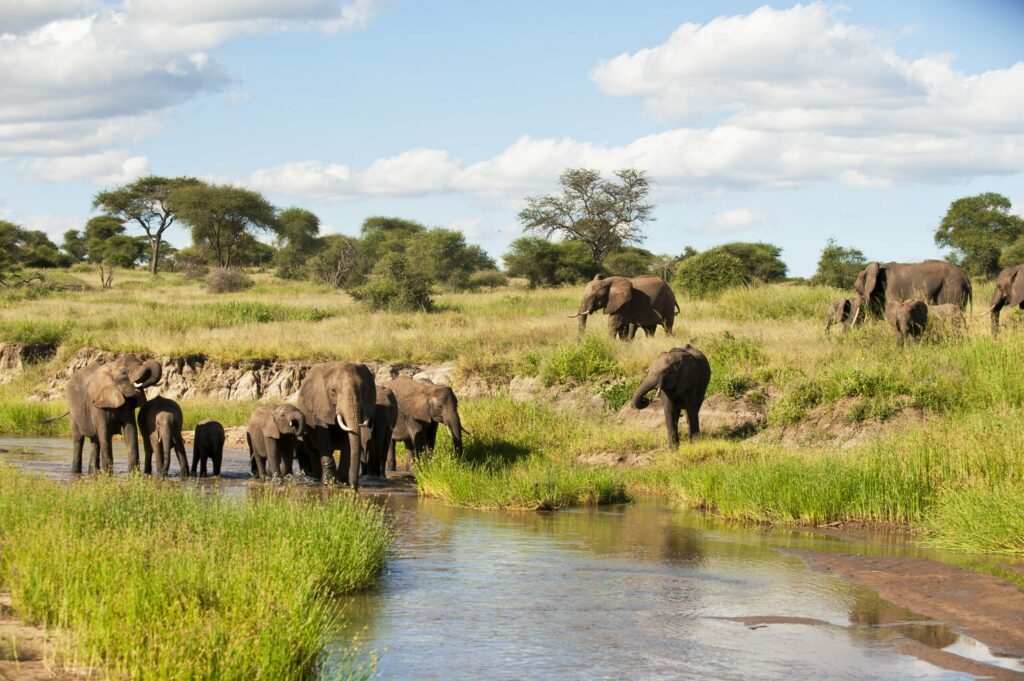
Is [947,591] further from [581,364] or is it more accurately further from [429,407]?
[581,364]

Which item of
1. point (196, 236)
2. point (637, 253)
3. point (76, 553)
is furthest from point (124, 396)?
point (196, 236)

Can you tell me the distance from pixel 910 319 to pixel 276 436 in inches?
449

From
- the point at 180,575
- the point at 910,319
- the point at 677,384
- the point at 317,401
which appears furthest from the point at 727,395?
the point at 180,575

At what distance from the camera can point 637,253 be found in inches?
2500

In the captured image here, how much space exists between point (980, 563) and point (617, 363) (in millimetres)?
12281

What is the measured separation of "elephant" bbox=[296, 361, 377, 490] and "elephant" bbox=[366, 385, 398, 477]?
0.14m

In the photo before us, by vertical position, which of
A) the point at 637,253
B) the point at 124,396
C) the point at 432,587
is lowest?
the point at 432,587

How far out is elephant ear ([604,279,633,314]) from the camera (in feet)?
96.2

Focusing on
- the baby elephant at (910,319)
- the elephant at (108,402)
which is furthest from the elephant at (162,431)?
the baby elephant at (910,319)

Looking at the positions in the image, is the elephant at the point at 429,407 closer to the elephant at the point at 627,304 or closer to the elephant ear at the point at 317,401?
the elephant ear at the point at 317,401

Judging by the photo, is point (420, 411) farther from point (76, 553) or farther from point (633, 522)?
point (76, 553)

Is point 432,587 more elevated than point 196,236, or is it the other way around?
point 196,236

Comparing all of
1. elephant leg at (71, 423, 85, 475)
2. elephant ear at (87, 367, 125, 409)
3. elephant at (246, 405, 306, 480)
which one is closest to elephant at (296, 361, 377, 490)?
elephant at (246, 405, 306, 480)

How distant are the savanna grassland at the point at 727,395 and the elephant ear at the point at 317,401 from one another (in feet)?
5.23
